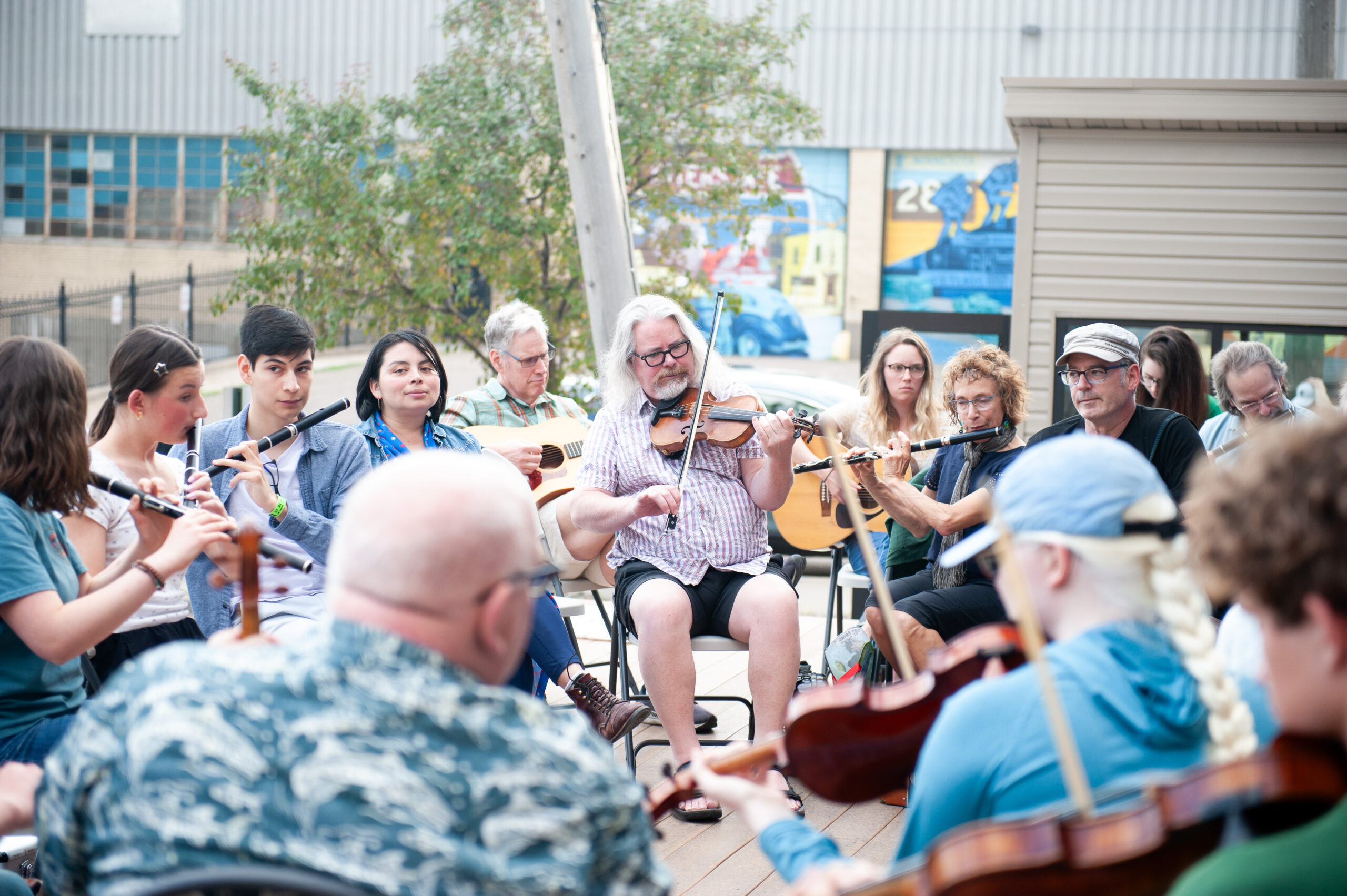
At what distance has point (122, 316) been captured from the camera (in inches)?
576

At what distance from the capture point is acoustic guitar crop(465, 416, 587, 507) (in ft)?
13.2

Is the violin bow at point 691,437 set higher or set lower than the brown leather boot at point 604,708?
higher

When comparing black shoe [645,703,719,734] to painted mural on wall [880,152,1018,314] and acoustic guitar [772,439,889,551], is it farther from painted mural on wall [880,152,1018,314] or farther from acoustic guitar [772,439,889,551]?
painted mural on wall [880,152,1018,314]

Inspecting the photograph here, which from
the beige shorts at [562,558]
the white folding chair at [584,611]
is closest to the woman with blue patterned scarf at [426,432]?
the white folding chair at [584,611]

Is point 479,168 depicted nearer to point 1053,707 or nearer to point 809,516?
point 809,516

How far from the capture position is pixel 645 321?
3322 millimetres

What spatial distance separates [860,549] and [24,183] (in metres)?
16.1

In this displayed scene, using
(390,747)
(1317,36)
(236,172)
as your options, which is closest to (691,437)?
(390,747)

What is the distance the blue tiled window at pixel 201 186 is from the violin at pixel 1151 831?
52.6 ft

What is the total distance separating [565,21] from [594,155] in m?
0.49

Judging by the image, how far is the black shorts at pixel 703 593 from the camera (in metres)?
3.08

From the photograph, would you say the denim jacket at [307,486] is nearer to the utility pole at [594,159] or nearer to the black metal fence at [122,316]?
the utility pole at [594,159]

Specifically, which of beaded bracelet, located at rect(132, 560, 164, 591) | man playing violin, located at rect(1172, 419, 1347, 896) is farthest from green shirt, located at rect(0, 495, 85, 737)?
man playing violin, located at rect(1172, 419, 1347, 896)

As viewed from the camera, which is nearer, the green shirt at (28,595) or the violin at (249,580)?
the violin at (249,580)
